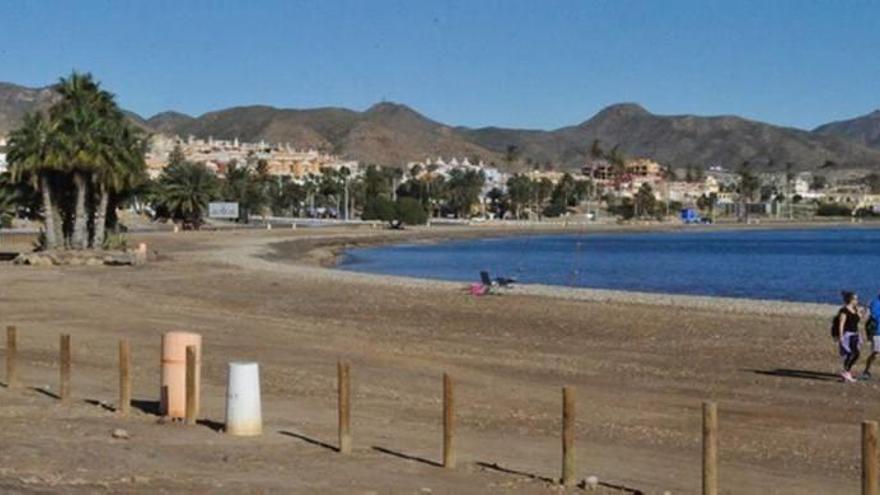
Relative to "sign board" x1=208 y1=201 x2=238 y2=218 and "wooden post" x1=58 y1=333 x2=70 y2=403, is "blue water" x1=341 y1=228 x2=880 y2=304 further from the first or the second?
"wooden post" x1=58 y1=333 x2=70 y2=403

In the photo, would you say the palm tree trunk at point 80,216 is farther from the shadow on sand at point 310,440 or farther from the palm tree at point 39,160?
the shadow on sand at point 310,440

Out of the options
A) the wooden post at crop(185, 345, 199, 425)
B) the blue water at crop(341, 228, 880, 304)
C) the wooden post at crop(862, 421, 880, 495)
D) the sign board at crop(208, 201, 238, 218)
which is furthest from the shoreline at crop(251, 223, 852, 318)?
the wooden post at crop(862, 421, 880, 495)

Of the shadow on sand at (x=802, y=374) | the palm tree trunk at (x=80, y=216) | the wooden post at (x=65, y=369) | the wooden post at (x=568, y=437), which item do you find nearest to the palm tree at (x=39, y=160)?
the palm tree trunk at (x=80, y=216)

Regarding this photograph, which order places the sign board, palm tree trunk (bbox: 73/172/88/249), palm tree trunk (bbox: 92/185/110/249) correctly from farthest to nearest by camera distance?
the sign board < palm tree trunk (bbox: 92/185/110/249) < palm tree trunk (bbox: 73/172/88/249)

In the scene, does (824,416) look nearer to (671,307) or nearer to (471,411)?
(471,411)

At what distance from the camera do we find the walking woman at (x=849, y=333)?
20.9 m

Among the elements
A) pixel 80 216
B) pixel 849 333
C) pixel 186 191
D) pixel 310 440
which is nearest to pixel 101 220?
pixel 80 216

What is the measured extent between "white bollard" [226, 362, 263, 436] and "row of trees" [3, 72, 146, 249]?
46093 millimetres

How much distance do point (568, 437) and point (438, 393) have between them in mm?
7676

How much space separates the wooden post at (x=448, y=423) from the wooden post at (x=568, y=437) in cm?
110

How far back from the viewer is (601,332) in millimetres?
30875

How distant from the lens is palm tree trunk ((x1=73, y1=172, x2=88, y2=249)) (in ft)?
197

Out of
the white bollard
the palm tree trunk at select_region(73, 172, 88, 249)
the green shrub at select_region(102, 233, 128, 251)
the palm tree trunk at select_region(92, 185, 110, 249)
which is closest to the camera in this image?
the white bollard

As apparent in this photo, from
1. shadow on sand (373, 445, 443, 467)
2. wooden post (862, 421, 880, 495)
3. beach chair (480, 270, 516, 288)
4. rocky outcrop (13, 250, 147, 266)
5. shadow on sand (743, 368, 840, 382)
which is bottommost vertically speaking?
rocky outcrop (13, 250, 147, 266)
